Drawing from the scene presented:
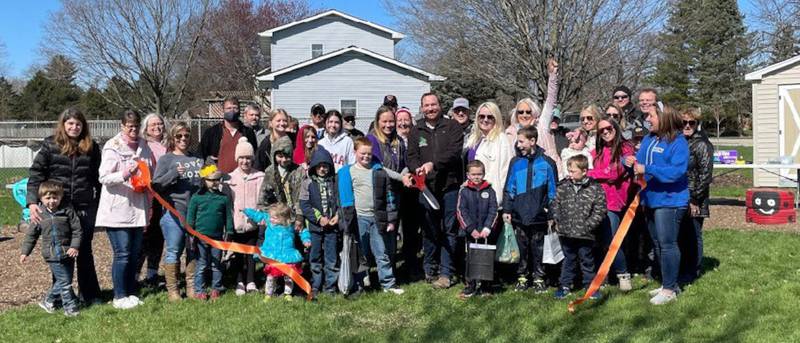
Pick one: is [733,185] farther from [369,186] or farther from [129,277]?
[129,277]

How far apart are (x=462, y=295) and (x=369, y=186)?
133 centimetres

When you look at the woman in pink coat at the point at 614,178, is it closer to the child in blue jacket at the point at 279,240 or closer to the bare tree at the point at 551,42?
the child in blue jacket at the point at 279,240

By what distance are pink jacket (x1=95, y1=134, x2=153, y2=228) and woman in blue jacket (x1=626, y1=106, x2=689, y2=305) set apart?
172 inches

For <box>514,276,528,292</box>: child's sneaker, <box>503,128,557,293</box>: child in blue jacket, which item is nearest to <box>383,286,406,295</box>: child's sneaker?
<box>514,276,528,292</box>: child's sneaker

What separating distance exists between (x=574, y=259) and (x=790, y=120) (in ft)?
38.1

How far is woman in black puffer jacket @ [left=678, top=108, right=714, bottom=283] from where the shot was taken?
6.86 meters

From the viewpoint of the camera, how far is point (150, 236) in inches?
297

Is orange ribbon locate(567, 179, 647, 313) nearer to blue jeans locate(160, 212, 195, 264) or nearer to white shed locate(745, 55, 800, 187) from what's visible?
blue jeans locate(160, 212, 195, 264)

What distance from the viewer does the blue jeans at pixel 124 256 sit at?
6.59 m

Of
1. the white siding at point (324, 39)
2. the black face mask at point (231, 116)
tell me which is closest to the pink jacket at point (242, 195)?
the black face mask at point (231, 116)

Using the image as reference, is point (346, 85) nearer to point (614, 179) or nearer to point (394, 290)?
point (394, 290)

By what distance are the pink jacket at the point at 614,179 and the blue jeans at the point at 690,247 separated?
60 cm

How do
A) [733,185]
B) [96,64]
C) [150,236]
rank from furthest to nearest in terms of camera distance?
[96,64], [733,185], [150,236]

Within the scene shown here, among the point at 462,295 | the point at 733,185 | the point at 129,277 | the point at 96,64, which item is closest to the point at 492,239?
the point at 462,295
